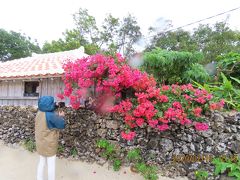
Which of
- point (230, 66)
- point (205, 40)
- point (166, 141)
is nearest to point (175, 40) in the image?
point (205, 40)

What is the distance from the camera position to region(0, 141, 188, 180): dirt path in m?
5.22

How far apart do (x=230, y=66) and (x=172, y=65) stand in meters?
2.21

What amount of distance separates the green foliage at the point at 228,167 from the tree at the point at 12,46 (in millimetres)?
30637

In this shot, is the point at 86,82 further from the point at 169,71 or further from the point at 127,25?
the point at 127,25

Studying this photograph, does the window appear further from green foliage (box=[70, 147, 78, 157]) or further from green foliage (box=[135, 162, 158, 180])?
green foliage (box=[135, 162, 158, 180])

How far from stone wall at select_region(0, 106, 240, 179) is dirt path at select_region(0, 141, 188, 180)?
0.86ft

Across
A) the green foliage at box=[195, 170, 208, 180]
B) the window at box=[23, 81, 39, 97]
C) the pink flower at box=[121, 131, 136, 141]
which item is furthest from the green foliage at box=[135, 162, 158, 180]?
the window at box=[23, 81, 39, 97]

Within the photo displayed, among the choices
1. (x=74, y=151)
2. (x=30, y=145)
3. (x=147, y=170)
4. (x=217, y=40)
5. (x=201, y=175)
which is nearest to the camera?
(x=201, y=175)

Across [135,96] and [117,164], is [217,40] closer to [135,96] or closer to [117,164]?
[135,96]

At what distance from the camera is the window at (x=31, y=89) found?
9148 millimetres

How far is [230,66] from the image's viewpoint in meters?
8.41

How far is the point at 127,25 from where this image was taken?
24266 mm

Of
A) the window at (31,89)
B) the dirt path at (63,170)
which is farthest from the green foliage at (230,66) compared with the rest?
the window at (31,89)

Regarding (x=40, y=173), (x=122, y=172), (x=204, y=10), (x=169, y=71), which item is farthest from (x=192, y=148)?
(x=204, y=10)
